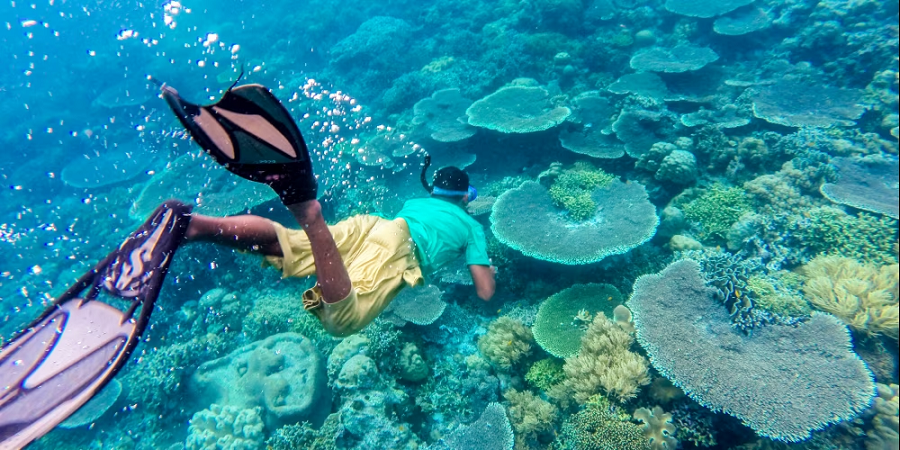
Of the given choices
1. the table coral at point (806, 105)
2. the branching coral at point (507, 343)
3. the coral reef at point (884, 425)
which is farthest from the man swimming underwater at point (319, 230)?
the table coral at point (806, 105)

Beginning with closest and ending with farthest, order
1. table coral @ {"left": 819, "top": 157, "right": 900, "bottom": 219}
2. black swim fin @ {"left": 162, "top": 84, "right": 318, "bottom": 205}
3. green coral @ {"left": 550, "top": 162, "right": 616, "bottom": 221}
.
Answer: black swim fin @ {"left": 162, "top": 84, "right": 318, "bottom": 205} → table coral @ {"left": 819, "top": 157, "right": 900, "bottom": 219} → green coral @ {"left": 550, "top": 162, "right": 616, "bottom": 221}

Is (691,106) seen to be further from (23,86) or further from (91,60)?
(23,86)

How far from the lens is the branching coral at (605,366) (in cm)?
343

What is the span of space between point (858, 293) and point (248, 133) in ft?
18.6

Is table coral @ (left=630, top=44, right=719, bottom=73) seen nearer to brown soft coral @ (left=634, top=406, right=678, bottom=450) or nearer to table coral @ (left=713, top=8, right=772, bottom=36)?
table coral @ (left=713, top=8, right=772, bottom=36)

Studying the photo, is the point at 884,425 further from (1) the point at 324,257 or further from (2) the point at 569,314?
(1) the point at 324,257

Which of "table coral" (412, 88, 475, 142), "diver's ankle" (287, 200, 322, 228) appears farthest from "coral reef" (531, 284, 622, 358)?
"table coral" (412, 88, 475, 142)

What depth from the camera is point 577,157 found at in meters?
7.29

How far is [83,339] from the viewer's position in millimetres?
2348

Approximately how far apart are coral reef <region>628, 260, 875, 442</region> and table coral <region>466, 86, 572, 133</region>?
4405 millimetres

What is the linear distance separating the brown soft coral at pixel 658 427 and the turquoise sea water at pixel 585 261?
2cm

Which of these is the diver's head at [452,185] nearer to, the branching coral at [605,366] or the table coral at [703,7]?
the branching coral at [605,366]

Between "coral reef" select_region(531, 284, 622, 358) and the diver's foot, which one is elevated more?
the diver's foot

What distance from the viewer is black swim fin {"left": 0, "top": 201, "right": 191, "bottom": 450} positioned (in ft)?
6.64
